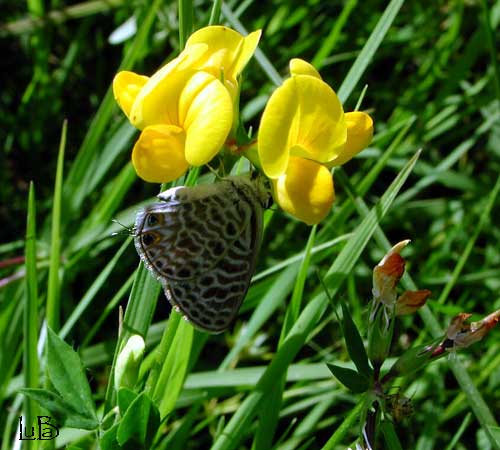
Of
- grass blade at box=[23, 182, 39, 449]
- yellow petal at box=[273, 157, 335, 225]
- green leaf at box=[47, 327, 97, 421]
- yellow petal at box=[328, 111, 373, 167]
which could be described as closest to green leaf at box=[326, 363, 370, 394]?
yellow petal at box=[273, 157, 335, 225]

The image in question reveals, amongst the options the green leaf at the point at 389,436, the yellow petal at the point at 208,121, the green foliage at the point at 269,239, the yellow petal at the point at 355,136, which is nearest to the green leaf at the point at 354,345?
the green foliage at the point at 269,239

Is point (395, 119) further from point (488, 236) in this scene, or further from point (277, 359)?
point (277, 359)

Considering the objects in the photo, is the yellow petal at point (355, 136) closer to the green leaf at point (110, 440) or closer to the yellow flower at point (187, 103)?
the yellow flower at point (187, 103)

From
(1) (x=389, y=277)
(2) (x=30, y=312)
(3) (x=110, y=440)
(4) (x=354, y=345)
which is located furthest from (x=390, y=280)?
(2) (x=30, y=312)

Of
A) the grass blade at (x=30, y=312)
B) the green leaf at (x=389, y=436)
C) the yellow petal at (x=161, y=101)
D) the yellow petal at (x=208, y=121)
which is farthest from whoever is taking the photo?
the grass blade at (x=30, y=312)

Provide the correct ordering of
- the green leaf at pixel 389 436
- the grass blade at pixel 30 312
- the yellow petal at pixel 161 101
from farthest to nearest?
the grass blade at pixel 30 312 → the green leaf at pixel 389 436 → the yellow petal at pixel 161 101

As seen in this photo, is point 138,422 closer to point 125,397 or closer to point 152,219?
point 125,397

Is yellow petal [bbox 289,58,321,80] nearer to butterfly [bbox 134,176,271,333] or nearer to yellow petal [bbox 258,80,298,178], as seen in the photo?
yellow petal [bbox 258,80,298,178]
